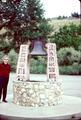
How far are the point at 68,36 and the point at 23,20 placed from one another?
6.85 feet

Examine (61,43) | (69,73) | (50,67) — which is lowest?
(69,73)

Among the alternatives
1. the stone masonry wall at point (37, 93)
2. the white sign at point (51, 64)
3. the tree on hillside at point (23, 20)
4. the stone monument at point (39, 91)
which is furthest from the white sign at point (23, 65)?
the tree on hillside at point (23, 20)

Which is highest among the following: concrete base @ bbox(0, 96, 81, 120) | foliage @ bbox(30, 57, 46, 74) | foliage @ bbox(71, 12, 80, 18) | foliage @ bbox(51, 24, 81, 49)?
foliage @ bbox(71, 12, 80, 18)

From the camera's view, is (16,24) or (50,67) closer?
(50,67)

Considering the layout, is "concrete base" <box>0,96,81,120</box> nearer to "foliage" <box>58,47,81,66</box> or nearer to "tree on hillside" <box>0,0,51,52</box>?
"foliage" <box>58,47,81,66</box>

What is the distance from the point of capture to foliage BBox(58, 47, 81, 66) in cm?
1155

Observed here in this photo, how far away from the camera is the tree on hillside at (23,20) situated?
1122 cm

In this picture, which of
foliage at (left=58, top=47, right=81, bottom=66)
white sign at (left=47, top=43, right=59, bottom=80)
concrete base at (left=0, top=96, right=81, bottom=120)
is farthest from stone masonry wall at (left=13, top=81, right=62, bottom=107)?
foliage at (left=58, top=47, right=81, bottom=66)

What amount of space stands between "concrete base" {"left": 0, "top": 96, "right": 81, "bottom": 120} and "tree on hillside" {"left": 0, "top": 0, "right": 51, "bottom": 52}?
5.88 meters

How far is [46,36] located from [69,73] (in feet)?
6.17

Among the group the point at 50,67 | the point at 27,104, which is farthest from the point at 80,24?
the point at 27,104

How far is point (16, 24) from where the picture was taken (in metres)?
11.3

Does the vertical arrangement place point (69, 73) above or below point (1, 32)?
below

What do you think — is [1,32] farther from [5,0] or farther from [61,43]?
[61,43]
